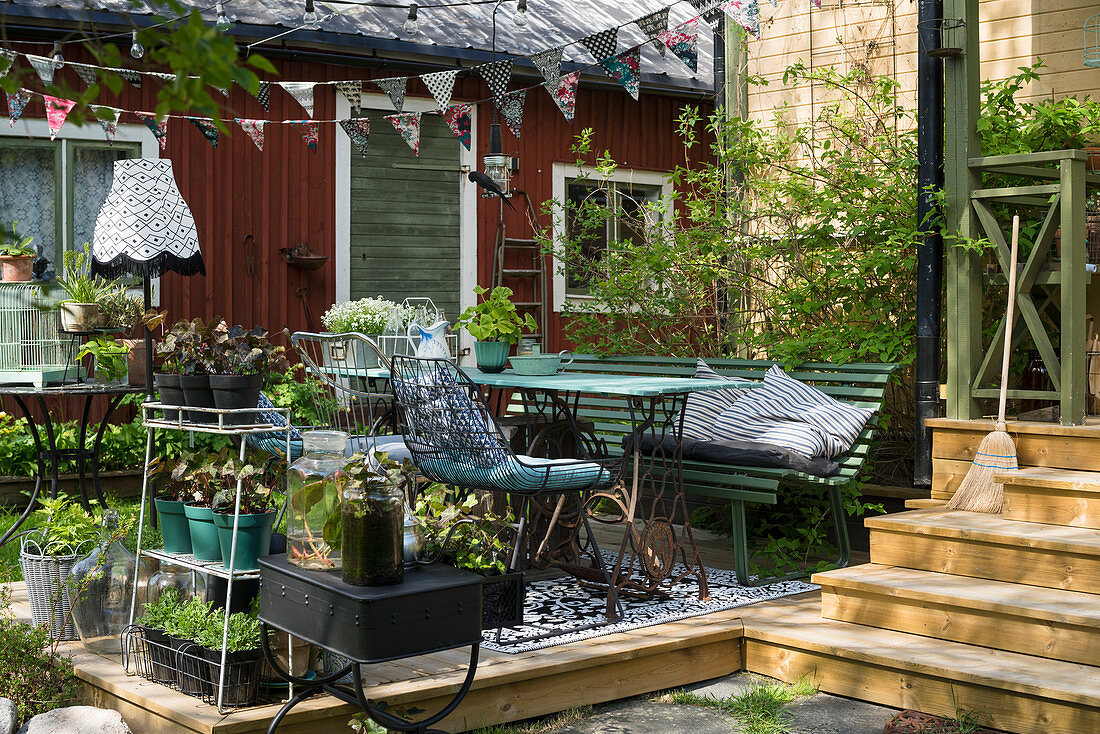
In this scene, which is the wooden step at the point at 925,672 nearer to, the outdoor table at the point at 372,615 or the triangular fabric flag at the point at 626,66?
the outdoor table at the point at 372,615

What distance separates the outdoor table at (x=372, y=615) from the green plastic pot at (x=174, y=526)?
21.2 inches

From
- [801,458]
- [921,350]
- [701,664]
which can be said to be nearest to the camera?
[701,664]

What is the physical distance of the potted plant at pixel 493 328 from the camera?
477cm

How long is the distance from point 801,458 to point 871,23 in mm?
3275

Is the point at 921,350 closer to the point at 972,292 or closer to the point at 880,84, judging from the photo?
the point at 972,292

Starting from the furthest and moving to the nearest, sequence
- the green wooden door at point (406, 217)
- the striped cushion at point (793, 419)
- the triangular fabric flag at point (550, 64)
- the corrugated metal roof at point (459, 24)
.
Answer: the green wooden door at point (406, 217), the corrugated metal roof at point (459, 24), the triangular fabric flag at point (550, 64), the striped cushion at point (793, 419)

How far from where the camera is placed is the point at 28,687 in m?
3.39

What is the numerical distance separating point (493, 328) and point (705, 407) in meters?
1.29

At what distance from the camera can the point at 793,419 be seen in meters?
5.25

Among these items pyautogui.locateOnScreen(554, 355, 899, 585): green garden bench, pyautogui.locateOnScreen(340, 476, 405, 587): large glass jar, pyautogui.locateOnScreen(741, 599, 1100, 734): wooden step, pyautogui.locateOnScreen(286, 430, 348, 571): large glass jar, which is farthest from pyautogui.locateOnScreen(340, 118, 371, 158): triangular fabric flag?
pyautogui.locateOnScreen(340, 476, 405, 587): large glass jar

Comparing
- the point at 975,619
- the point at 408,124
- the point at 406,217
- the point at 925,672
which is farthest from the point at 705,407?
the point at 406,217

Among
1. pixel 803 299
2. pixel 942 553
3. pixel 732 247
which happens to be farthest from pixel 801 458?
pixel 732 247

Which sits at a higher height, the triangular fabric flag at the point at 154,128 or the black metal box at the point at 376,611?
the triangular fabric flag at the point at 154,128

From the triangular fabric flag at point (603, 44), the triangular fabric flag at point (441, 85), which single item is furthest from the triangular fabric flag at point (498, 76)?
the triangular fabric flag at point (603, 44)
